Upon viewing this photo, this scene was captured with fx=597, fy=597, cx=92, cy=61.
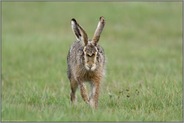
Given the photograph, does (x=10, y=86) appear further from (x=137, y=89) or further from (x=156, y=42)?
(x=156, y=42)

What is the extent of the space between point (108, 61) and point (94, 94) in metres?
7.56

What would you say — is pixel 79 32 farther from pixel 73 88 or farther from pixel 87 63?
pixel 73 88

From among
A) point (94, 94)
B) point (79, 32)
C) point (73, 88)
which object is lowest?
point (94, 94)

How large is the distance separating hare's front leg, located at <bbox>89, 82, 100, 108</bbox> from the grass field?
0.49 feet

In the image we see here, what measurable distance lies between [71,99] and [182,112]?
193cm

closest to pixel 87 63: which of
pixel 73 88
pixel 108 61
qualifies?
pixel 73 88

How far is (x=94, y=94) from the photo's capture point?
30.0ft

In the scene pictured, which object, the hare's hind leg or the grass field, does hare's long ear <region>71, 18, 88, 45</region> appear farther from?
the grass field

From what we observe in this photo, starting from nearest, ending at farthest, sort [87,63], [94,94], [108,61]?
[87,63] < [94,94] < [108,61]

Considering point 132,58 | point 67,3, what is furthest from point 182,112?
point 67,3

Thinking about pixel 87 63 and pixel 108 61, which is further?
pixel 108 61

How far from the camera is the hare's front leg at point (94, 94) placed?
891 cm

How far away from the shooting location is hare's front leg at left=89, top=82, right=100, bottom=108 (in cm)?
891

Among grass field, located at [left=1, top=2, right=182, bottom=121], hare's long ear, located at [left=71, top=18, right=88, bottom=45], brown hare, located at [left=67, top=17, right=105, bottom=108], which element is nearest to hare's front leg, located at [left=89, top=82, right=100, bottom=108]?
brown hare, located at [left=67, top=17, right=105, bottom=108]
